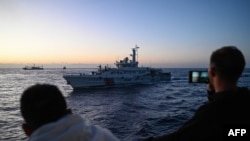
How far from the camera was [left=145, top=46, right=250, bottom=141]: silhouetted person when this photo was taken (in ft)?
7.08

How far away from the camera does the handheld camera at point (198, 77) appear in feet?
10.6

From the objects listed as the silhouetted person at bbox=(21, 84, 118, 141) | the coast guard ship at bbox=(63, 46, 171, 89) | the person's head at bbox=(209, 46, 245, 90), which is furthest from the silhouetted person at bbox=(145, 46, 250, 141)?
the coast guard ship at bbox=(63, 46, 171, 89)

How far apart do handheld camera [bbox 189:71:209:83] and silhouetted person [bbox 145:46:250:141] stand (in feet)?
3.02

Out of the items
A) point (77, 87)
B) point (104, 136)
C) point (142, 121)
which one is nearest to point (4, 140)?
point (142, 121)

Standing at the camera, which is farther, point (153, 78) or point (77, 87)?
point (153, 78)

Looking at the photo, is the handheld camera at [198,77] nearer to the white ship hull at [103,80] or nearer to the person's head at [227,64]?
the person's head at [227,64]

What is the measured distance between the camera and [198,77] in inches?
129

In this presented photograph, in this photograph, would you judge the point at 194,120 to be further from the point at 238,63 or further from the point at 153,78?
the point at 153,78

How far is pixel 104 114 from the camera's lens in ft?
86.3

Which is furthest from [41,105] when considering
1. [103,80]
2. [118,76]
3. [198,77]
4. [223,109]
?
[118,76]

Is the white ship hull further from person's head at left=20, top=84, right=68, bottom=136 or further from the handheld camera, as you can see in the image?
person's head at left=20, top=84, right=68, bottom=136

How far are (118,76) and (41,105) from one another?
56.2 m

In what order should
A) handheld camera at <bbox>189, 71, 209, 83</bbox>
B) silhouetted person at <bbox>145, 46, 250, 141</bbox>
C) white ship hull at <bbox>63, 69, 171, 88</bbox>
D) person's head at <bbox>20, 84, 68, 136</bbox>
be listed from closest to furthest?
person's head at <bbox>20, 84, 68, 136</bbox>
silhouetted person at <bbox>145, 46, 250, 141</bbox>
handheld camera at <bbox>189, 71, 209, 83</bbox>
white ship hull at <bbox>63, 69, 171, 88</bbox>

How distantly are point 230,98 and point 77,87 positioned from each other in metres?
51.5
